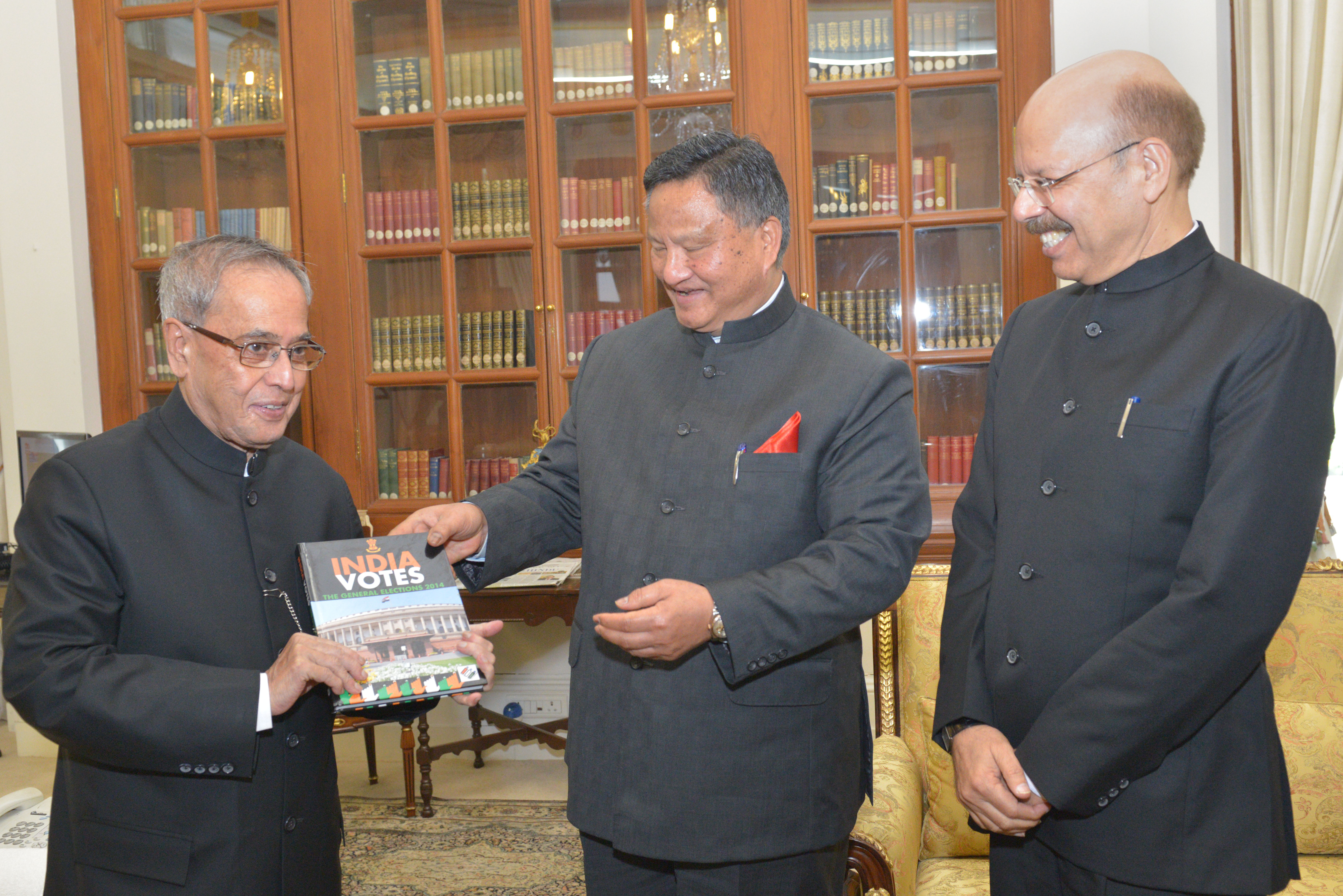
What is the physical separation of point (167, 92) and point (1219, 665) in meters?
4.34

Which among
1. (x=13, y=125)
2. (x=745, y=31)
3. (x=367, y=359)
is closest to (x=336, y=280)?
(x=367, y=359)

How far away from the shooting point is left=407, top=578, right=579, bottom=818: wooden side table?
3.31 m

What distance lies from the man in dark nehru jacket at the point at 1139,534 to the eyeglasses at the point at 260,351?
1.07 meters

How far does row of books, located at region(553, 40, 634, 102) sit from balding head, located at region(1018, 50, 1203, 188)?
2.69m

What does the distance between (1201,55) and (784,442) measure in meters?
2.57

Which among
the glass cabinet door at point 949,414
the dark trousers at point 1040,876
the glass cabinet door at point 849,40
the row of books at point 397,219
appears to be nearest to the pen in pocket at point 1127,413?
the dark trousers at point 1040,876

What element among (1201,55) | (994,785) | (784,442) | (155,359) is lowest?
(994,785)

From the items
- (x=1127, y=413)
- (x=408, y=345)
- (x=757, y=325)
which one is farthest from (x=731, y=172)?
(x=408, y=345)

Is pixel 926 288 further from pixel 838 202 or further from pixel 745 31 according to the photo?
pixel 745 31

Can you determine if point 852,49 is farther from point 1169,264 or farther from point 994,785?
point 994,785

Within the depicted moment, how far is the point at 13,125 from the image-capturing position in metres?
4.04

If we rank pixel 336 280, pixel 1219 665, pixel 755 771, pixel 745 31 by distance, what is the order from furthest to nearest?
pixel 336 280 < pixel 745 31 < pixel 755 771 < pixel 1219 665

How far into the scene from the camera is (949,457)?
12.3 feet

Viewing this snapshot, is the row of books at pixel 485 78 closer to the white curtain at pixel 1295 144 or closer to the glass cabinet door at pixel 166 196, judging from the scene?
the glass cabinet door at pixel 166 196
